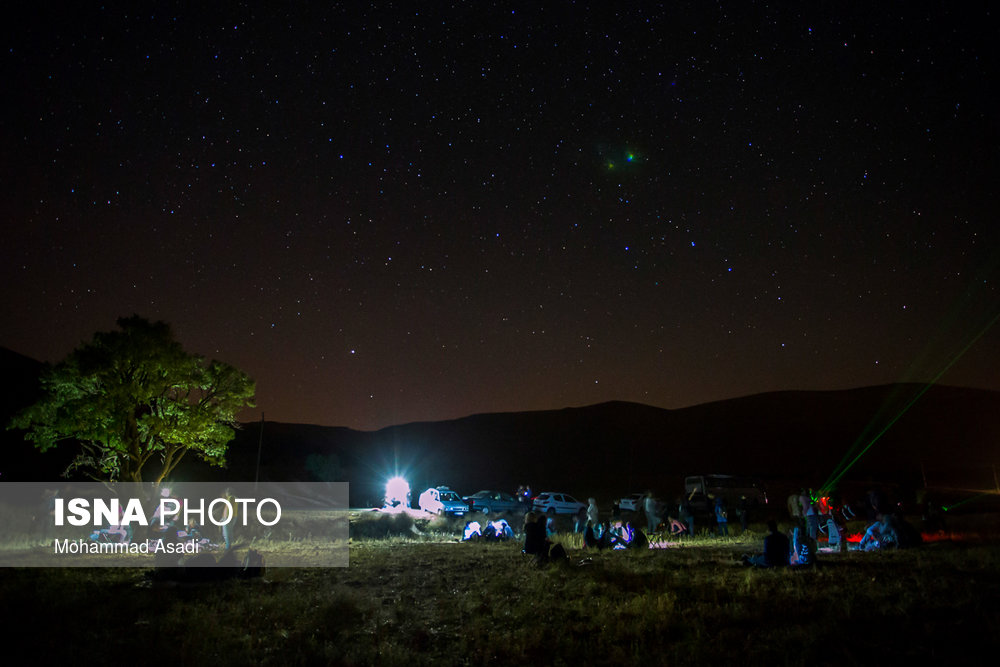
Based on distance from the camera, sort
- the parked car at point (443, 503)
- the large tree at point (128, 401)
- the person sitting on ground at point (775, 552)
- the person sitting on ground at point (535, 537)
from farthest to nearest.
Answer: the parked car at point (443, 503) → the large tree at point (128, 401) → the person sitting on ground at point (535, 537) → the person sitting on ground at point (775, 552)

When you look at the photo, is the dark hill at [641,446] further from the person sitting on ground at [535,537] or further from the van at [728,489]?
the person sitting on ground at [535,537]

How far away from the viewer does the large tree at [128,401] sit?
65.0ft

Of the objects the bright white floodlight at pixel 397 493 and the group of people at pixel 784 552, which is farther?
Answer: the bright white floodlight at pixel 397 493

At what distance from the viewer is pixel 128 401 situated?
20297 millimetres

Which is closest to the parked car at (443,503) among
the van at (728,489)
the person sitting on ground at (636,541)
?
the van at (728,489)

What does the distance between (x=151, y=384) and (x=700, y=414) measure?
9501 centimetres

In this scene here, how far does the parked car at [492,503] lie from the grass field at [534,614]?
65.4 ft

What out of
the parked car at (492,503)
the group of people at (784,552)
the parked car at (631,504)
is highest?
the group of people at (784,552)

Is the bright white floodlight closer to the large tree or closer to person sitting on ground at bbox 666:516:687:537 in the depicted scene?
the large tree

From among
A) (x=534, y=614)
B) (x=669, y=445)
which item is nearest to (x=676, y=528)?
(x=534, y=614)

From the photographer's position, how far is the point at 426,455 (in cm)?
10112

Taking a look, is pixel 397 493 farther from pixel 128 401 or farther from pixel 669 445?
pixel 669 445

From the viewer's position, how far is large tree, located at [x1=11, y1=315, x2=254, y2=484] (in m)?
19.8

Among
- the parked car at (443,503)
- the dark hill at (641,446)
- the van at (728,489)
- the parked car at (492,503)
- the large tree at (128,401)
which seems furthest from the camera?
the dark hill at (641,446)
